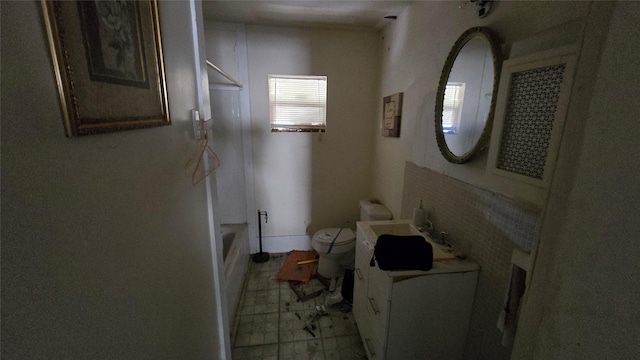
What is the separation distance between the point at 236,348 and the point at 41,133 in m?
1.72

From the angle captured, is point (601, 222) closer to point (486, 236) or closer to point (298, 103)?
point (486, 236)

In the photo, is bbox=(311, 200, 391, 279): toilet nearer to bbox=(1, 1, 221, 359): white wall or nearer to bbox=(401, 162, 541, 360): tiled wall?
bbox=(401, 162, 541, 360): tiled wall

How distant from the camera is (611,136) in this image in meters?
0.28

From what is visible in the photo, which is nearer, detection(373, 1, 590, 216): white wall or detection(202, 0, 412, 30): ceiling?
detection(373, 1, 590, 216): white wall

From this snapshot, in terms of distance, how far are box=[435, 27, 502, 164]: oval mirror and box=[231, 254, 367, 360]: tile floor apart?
4.57ft

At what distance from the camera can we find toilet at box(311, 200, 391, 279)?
2113mm

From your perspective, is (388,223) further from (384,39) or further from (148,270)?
(384,39)

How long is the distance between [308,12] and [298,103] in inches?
29.8

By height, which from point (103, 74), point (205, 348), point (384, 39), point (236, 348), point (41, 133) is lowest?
point (236, 348)

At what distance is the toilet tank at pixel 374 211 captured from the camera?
6.73 ft

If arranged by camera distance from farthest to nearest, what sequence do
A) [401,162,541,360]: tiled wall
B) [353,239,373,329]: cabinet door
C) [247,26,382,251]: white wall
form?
[247,26,382,251]: white wall → [353,239,373,329]: cabinet door → [401,162,541,360]: tiled wall

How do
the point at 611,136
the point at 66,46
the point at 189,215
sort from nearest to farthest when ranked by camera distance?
the point at 611,136 < the point at 66,46 < the point at 189,215

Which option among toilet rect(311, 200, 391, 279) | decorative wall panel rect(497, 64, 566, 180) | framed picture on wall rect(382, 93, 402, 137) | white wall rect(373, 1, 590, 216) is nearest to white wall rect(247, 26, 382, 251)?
white wall rect(373, 1, 590, 216)

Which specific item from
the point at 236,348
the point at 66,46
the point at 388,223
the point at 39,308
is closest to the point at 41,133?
the point at 66,46
